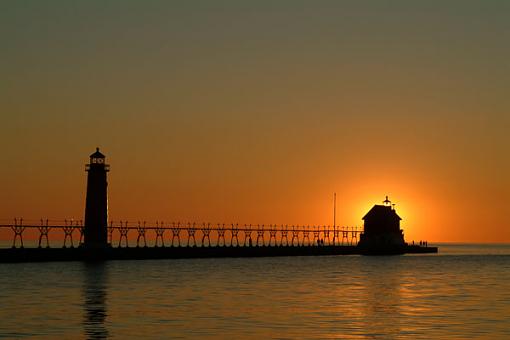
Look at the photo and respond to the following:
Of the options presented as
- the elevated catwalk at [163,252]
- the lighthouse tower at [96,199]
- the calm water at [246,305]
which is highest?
the lighthouse tower at [96,199]

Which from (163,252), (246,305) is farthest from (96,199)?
(246,305)

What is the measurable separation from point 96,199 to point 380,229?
73305 mm

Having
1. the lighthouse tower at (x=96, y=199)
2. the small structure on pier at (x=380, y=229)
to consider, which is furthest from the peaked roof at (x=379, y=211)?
the lighthouse tower at (x=96, y=199)

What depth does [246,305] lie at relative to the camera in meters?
63.9

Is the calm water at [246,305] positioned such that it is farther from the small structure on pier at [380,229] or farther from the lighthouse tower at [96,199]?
the small structure on pier at [380,229]

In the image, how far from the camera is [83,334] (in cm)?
4816

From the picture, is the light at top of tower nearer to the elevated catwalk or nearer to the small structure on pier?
the elevated catwalk

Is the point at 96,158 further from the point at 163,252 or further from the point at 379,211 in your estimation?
the point at 379,211

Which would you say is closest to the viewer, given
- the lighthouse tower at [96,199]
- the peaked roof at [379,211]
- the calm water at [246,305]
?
the calm water at [246,305]

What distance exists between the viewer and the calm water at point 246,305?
50.3m

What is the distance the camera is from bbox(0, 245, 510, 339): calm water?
5034 cm

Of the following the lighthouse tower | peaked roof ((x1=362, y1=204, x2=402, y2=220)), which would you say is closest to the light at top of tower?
the lighthouse tower

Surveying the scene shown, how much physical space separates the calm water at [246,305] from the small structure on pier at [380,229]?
72874 millimetres

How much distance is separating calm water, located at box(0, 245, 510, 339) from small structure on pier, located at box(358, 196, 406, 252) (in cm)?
7287
